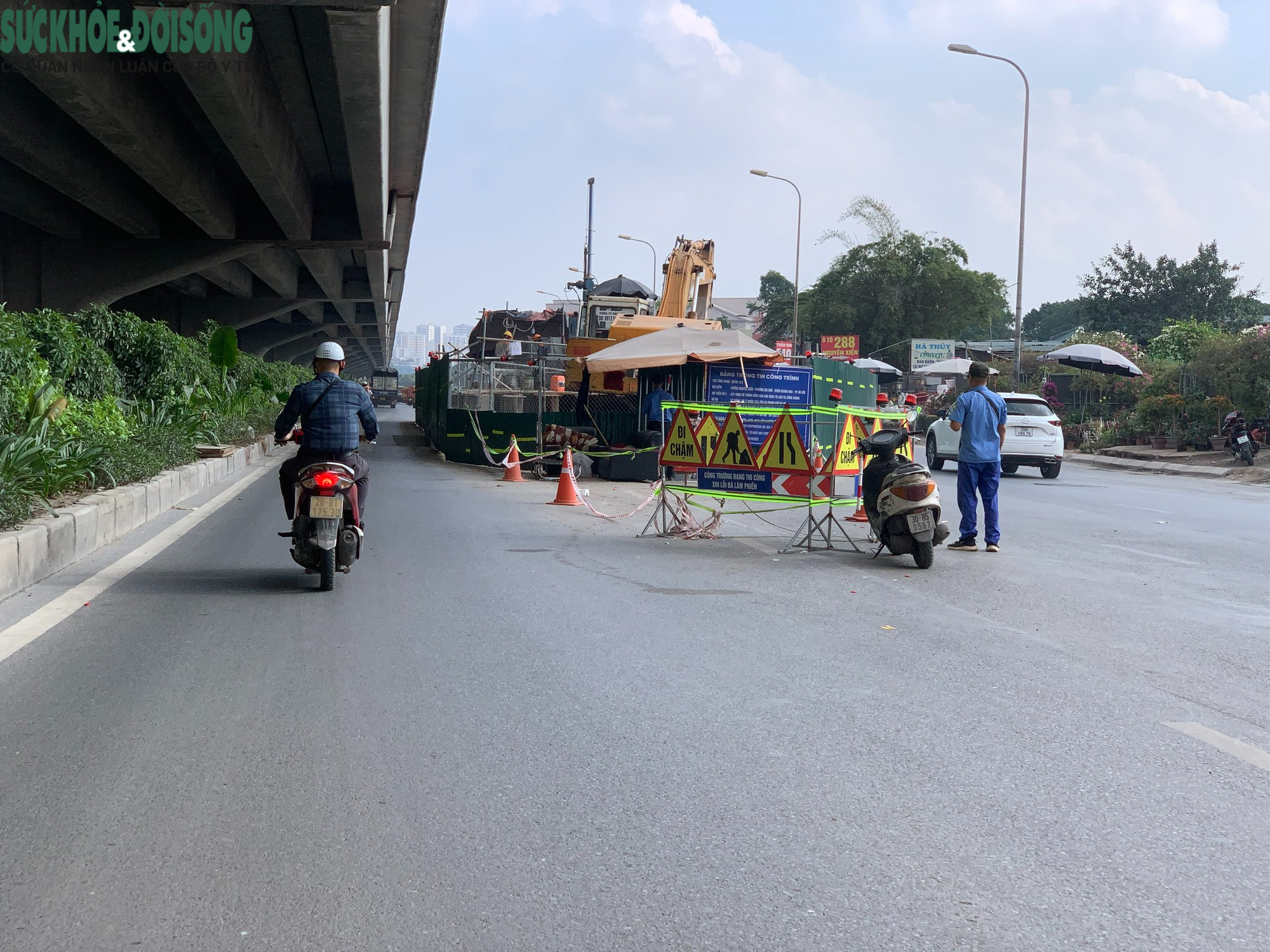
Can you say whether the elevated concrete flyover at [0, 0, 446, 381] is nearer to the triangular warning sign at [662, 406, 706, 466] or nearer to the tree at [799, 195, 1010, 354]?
the triangular warning sign at [662, 406, 706, 466]

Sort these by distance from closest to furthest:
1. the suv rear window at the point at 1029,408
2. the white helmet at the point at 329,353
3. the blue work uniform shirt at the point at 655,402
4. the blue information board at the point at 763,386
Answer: the white helmet at the point at 329,353
the blue information board at the point at 763,386
the blue work uniform shirt at the point at 655,402
the suv rear window at the point at 1029,408

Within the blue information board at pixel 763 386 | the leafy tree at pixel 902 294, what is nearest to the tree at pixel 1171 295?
the leafy tree at pixel 902 294

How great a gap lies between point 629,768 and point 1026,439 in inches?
763

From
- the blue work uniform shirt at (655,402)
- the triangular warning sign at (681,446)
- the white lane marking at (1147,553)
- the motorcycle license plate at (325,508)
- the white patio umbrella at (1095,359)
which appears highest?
the white patio umbrella at (1095,359)

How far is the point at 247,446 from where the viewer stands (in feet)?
71.7

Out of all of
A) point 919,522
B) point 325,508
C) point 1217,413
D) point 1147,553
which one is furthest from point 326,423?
point 1217,413

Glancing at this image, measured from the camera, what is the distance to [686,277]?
23453mm

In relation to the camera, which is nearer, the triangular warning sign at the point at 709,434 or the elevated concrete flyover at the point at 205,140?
the triangular warning sign at the point at 709,434

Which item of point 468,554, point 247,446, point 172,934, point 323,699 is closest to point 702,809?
point 172,934

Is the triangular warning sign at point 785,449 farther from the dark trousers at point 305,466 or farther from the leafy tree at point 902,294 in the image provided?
the leafy tree at point 902,294

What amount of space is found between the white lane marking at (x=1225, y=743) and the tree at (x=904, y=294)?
201 feet

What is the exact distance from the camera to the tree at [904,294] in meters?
64.4

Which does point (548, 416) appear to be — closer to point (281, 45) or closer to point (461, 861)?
point (281, 45)

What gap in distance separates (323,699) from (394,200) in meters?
22.5
